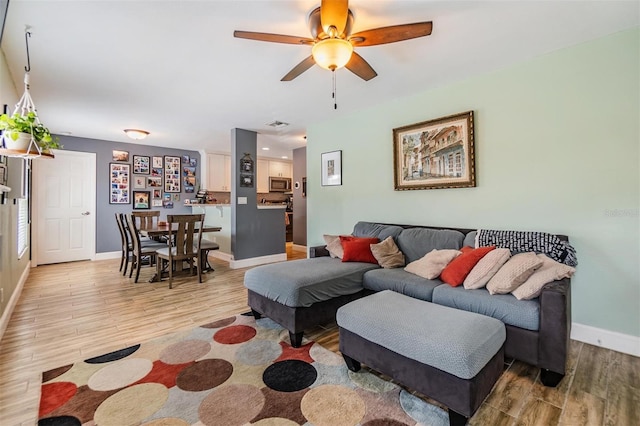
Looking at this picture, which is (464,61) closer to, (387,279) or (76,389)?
(387,279)

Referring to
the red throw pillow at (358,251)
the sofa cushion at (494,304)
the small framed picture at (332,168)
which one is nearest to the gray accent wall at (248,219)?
the small framed picture at (332,168)

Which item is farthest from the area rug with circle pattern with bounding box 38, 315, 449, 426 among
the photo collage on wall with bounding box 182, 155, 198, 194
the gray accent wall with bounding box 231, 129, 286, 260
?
the photo collage on wall with bounding box 182, 155, 198, 194

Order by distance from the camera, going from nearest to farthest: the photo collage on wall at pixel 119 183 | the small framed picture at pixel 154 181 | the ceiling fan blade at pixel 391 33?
the ceiling fan blade at pixel 391 33 → the photo collage on wall at pixel 119 183 → the small framed picture at pixel 154 181

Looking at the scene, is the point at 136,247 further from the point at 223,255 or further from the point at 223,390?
the point at 223,390

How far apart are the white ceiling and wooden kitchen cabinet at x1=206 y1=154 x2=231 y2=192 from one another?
119 inches

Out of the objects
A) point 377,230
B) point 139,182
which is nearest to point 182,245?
point 377,230

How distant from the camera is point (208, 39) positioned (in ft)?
7.61

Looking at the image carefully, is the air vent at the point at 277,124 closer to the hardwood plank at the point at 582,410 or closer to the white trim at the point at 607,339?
the white trim at the point at 607,339

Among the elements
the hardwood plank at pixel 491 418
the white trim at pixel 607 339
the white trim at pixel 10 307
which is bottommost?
the hardwood plank at pixel 491 418

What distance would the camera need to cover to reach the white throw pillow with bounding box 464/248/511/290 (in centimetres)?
221

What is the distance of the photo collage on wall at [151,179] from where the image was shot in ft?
19.9

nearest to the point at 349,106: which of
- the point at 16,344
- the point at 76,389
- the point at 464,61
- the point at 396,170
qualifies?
the point at 396,170

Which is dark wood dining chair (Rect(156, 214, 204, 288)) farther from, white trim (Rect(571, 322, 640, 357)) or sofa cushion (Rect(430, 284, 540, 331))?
white trim (Rect(571, 322, 640, 357))

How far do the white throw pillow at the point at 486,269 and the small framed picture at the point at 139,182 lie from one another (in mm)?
6487
